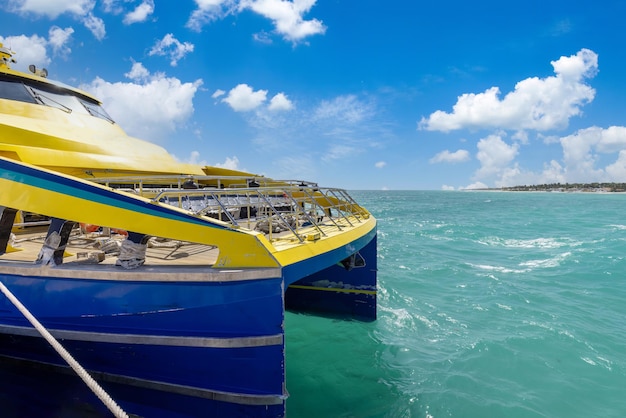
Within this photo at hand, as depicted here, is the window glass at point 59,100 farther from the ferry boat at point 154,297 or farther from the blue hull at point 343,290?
the blue hull at point 343,290

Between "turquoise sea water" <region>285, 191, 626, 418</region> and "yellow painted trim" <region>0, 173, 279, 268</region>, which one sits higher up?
"yellow painted trim" <region>0, 173, 279, 268</region>

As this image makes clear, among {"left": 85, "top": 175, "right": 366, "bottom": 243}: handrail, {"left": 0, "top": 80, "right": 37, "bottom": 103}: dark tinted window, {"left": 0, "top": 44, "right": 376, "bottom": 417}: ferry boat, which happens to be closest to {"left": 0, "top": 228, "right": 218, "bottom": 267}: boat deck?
{"left": 0, "top": 44, "right": 376, "bottom": 417}: ferry boat

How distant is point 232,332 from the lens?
420 cm

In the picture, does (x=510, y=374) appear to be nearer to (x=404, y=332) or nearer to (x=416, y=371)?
(x=416, y=371)

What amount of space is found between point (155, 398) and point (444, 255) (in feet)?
54.7

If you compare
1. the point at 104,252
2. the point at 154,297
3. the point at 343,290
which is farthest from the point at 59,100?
the point at 343,290

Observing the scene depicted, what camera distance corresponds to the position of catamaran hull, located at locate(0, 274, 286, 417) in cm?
416

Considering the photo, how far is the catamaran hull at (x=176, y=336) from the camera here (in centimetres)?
416

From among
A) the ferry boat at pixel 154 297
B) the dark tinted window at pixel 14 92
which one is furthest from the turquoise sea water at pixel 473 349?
the dark tinted window at pixel 14 92

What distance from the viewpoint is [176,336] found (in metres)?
4.24

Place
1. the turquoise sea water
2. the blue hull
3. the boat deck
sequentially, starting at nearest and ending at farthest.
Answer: the boat deck < the turquoise sea water < the blue hull

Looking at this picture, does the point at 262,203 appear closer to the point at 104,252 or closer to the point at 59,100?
the point at 104,252

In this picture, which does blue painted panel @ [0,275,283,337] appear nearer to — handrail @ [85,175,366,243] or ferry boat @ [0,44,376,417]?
ferry boat @ [0,44,376,417]

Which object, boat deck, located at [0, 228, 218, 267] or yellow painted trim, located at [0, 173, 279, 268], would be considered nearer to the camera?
yellow painted trim, located at [0, 173, 279, 268]
